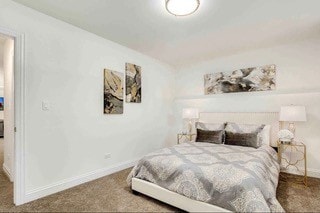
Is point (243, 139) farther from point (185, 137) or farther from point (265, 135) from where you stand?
point (185, 137)

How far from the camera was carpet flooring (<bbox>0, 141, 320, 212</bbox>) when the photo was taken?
2082 millimetres

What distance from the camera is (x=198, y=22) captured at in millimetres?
2584

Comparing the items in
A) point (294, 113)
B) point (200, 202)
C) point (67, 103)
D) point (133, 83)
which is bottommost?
point (200, 202)

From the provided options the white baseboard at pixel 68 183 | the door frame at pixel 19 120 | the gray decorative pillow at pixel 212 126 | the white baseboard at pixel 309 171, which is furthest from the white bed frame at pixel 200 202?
the door frame at pixel 19 120

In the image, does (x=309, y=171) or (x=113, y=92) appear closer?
(x=309, y=171)

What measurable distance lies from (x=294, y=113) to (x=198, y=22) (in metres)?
2.13

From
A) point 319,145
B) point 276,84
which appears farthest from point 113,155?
point 319,145

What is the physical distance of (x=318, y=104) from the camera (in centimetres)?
306

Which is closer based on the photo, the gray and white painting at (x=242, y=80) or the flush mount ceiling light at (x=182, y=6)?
the flush mount ceiling light at (x=182, y=6)

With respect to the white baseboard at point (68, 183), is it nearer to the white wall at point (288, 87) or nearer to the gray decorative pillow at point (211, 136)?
the gray decorative pillow at point (211, 136)

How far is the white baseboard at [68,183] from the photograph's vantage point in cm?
228

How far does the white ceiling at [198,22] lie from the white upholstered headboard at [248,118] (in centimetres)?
135

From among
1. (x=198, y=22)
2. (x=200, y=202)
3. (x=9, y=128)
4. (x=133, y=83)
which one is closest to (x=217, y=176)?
(x=200, y=202)

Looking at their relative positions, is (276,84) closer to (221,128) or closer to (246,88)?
(246,88)
